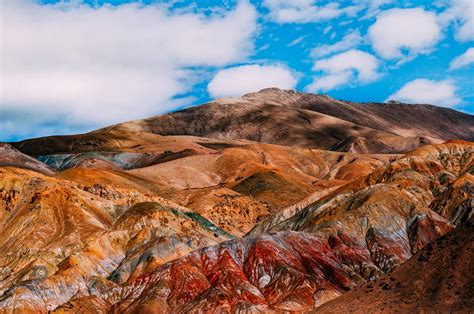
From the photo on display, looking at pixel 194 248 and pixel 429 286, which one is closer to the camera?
pixel 429 286

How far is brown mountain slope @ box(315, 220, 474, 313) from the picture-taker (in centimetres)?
7300

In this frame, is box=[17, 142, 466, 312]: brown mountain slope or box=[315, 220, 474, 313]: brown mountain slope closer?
box=[315, 220, 474, 313]: brown mountain slope

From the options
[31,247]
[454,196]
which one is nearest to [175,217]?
[31,247]

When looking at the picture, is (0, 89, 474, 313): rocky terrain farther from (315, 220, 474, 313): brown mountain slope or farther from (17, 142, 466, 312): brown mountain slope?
(315, 220, 474, 313): brown mountain slope

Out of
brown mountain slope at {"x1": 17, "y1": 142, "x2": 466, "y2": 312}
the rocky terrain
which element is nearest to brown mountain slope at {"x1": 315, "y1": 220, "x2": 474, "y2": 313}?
the rocky terrain

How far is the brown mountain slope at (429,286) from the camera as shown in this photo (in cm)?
7300

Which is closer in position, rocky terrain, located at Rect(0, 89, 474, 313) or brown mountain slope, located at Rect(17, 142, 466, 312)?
rocky terrain, located at Rect(0, 89, 474, 313)

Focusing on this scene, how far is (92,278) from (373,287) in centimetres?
5816

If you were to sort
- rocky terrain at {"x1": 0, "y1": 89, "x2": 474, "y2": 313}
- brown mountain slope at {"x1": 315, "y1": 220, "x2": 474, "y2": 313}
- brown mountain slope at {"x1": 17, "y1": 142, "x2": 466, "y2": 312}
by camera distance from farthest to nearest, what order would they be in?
brown mountain slope at {"x1": 17, "y1": 142, "x2": 466, "y2": 312}, rocky terrain at {"x1": 0, "y1": 89, "x2": 474, "y2": 313}, brown mountain slope at {"x1": 315, "y1": 220, "x2": 474, "y2": 313}

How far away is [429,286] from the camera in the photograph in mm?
76625

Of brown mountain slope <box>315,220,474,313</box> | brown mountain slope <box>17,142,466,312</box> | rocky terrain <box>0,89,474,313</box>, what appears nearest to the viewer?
brown mountain slope <box>315,220,474,313</box>

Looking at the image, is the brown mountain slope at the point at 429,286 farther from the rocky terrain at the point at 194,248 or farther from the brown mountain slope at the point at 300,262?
the brown mountain slope at the point at 300,262

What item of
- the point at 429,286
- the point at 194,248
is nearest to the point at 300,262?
the point at 194,248

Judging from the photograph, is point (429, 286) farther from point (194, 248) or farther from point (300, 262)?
point (194, 248)
